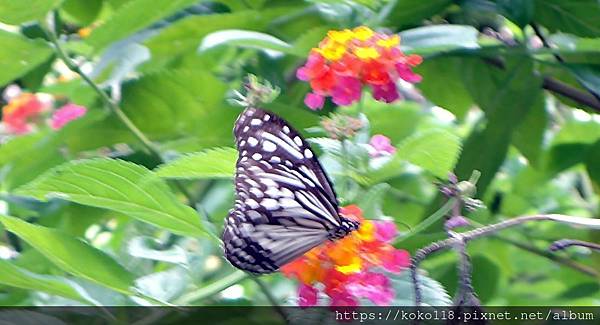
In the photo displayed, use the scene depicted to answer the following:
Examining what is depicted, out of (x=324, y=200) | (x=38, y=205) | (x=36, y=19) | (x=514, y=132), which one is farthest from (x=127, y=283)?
(x=514, y=132)

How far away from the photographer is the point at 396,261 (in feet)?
2.30

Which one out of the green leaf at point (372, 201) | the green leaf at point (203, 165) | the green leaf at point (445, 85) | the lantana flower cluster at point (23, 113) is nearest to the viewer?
the green leaf at point (203, 165)

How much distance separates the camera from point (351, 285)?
2.24 feet

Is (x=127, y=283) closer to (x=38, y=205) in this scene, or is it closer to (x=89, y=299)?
(x=89, y=299)

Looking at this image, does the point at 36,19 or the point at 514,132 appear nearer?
the point at 36,19

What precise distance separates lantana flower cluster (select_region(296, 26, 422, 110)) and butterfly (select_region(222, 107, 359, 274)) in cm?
12

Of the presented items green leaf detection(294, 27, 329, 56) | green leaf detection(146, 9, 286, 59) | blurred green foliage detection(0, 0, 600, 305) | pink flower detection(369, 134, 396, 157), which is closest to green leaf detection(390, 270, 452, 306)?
blurred green foliage detection(0, 0, 600, 305)

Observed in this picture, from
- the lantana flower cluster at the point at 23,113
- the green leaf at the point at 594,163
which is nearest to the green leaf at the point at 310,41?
the green leaf at the point at 594,163

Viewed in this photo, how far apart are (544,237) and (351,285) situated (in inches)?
33.3

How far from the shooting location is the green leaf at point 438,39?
91 centimetres

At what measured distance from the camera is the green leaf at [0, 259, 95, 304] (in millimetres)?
687

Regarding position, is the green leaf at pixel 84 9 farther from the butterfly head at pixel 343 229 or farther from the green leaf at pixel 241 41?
A: the butterfly head at pixel 343 229

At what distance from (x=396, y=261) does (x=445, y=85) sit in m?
0.53

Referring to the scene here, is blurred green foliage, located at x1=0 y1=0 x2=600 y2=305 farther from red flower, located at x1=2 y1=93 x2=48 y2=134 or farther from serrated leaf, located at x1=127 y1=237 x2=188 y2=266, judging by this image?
red flower, located at x1=2 y1=93 x2=48 y2=134
